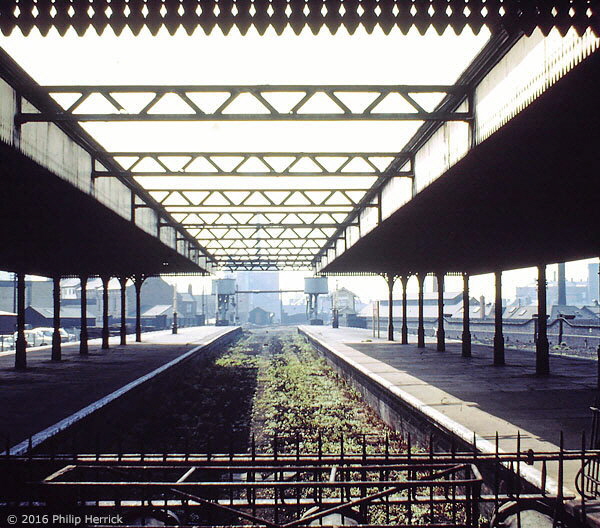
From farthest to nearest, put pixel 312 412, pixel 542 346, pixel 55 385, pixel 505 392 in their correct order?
pixel 542 346
pixel 312 412
pixel 55 385
pixel 505 392

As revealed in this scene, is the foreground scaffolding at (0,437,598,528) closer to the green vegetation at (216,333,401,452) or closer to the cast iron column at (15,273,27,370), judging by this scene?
the green vegetation at (216,333,401,452)

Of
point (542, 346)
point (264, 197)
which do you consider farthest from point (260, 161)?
point (542, 346)

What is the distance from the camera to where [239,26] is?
14.5ft

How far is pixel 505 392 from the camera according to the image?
11.4m

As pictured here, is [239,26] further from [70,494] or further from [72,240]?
[72,240]

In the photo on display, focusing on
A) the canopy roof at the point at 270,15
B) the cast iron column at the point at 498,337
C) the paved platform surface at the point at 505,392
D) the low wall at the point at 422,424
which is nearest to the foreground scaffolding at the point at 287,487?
the low wall at the point at 422,424

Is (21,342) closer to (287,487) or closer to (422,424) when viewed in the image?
(422,424)

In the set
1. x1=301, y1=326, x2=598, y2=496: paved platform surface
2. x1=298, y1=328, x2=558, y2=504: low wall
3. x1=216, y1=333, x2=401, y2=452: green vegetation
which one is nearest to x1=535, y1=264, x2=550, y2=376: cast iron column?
x1=301, y1=326, x2=598, y2=496: paved platform surface

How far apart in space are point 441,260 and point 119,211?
12875 mm

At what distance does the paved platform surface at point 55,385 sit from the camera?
8734 mm

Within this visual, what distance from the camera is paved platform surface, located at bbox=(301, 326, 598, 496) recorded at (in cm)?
761

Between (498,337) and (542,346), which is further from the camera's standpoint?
(498,337)

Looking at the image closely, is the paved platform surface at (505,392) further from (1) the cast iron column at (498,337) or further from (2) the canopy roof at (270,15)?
(2) the canopy roof at (270,15)

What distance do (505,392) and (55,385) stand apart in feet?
35.7
